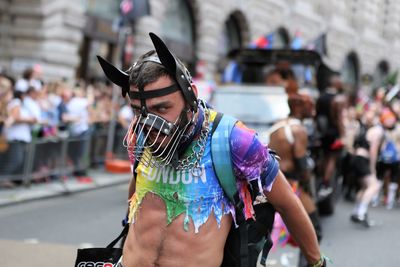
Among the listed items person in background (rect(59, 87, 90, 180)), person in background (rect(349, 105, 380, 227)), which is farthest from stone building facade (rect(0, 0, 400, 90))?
person in background (rect(349, 105, 380, 227))

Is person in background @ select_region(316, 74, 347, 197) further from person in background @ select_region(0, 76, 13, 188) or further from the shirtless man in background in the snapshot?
person in background @ select_region(0, 76, 13, 188)

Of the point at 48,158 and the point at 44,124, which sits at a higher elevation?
the point at 44,124

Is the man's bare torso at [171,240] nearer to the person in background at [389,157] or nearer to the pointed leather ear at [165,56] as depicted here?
the pointed leather ear at [165,56]

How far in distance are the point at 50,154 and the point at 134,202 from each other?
25.5 ft

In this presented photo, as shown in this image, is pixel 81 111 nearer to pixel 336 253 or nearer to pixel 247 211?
pixel 336 253

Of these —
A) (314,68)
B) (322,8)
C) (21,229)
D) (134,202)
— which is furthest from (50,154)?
(322,8)

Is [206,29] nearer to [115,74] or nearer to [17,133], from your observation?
[17,133]

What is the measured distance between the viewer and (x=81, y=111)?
11.1 meters

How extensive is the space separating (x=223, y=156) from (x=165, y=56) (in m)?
0.45

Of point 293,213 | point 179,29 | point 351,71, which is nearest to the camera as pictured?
point 293,213

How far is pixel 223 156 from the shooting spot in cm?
216

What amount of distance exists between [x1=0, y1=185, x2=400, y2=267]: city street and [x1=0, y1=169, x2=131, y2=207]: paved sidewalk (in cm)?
15

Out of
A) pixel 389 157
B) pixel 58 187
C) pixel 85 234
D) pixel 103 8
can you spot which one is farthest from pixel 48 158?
pixel 103 8

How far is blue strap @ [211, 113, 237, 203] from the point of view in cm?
216
